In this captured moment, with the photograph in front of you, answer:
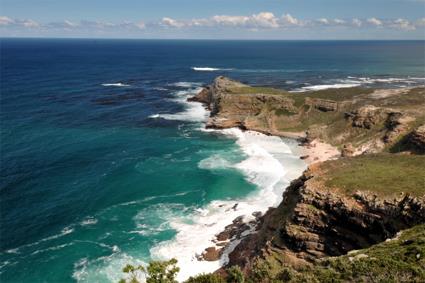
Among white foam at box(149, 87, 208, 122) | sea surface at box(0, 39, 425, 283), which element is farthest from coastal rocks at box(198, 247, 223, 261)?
white foam at box(149, 87, 208, 122)

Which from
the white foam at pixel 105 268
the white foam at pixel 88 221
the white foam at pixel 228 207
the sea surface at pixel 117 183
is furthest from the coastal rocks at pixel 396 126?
the white foam at pixel 88 221

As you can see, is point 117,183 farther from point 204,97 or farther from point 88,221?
point 204,97

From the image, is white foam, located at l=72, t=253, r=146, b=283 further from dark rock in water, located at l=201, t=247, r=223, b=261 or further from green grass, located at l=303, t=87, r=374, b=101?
green grass, located at l=303, t=87, r=374, b=101

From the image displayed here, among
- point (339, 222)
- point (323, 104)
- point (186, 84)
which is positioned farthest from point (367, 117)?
point (186, 84)

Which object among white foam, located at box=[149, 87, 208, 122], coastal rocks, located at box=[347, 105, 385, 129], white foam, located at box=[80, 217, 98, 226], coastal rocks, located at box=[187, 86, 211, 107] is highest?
coastal rocks, located at box=[347, 105, 385, 129]

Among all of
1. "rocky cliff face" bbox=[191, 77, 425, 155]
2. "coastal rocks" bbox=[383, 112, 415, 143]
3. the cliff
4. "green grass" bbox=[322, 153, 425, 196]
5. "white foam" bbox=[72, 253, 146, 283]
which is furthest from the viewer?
"rocky cliff face" bbox=[191, 77, 425, 155]

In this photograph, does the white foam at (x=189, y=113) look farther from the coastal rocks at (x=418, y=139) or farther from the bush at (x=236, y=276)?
the bush at (x=236, y=276)
